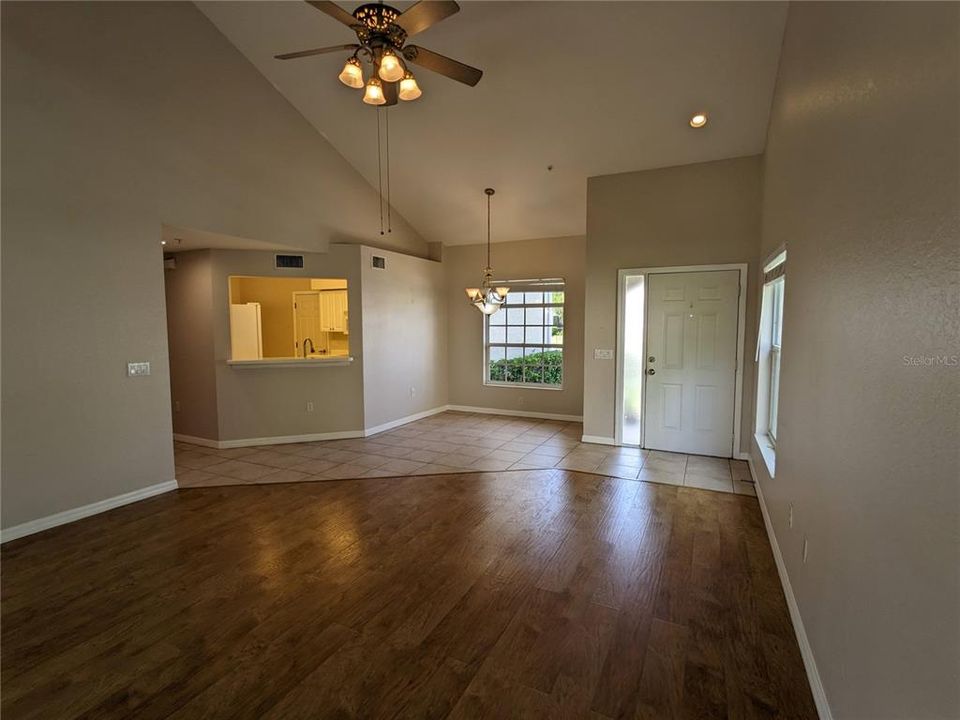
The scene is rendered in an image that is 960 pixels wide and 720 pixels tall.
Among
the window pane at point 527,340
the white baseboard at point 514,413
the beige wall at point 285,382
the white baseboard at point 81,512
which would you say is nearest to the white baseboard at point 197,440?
the beige wall at point 285,382

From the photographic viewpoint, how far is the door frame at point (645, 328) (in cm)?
494

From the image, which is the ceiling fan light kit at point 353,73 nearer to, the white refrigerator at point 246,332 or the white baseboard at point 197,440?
the white refrigerator at point 246,332

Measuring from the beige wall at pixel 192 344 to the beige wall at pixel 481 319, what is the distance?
3.75m

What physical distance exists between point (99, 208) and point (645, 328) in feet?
17.7

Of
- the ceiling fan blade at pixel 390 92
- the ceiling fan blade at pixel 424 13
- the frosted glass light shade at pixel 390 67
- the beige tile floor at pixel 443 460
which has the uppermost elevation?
the ceiling fan blade at pixel 424 13

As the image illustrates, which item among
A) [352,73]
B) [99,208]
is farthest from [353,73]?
[99,208]

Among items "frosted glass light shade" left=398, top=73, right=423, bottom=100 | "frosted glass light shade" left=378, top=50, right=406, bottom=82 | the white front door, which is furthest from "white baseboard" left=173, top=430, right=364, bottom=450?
"frosted glass light shade" left=378, top=50, right=406, bottom=82

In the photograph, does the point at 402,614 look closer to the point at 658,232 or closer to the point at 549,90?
the point at 549,90

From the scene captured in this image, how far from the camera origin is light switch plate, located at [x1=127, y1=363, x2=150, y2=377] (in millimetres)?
3925

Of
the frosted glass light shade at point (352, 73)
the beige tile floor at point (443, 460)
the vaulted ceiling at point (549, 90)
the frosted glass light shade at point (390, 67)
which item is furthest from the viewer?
the beige tile floor at point (443, 460)

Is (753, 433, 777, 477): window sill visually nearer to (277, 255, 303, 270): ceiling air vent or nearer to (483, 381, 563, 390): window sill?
(483, 381, 563, 390): window sill

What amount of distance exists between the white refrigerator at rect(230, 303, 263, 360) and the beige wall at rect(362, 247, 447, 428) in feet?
4.82

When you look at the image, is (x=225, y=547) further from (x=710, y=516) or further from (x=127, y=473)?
(x=710, y=516)

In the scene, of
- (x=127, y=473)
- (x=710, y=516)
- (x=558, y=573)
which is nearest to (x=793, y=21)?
(x=710, y=516)
